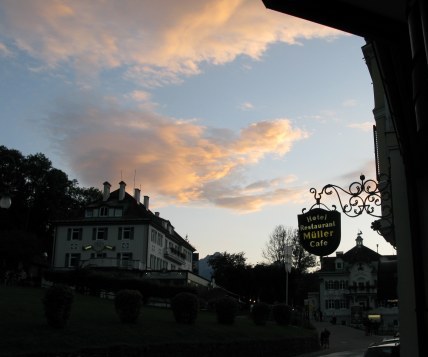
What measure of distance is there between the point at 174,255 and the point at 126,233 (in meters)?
11.8

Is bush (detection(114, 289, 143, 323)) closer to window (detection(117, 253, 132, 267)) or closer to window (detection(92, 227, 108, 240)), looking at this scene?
window (detection(117, 253, 132, 267))

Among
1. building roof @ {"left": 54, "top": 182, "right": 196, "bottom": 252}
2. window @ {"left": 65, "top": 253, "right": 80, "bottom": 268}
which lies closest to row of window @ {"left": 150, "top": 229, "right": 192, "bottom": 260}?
building roof @ {"left": 54, "top": 182, "right": 196, "bottom": 252}

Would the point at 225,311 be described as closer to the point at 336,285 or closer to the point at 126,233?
the point at 126,233

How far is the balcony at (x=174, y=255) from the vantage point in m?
70.6

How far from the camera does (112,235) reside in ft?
213

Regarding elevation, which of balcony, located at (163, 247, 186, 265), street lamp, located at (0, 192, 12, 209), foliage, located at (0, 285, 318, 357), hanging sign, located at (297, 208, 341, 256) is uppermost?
balcony, located at (163, 247, 186, 265)

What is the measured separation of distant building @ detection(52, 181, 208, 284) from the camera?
63.2 meters

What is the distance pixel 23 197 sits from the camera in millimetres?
77500

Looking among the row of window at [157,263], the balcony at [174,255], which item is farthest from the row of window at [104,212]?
the balcony at [174,255]

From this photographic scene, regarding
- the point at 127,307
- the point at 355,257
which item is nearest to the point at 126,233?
the point at 127,307

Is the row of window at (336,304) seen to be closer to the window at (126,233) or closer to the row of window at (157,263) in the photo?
the row of window at (157,263)

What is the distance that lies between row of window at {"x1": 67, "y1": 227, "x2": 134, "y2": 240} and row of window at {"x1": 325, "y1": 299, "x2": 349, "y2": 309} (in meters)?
41.4

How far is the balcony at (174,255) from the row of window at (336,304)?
26442 mm

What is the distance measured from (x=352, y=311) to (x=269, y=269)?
22.7m
